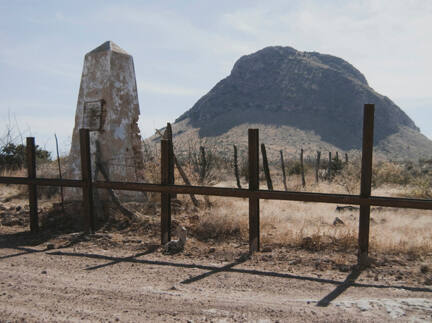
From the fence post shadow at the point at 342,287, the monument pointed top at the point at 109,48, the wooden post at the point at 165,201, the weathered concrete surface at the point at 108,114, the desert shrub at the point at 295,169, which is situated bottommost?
the desert shrub at the point at 295,169

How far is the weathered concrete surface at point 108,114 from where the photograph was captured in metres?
7.59

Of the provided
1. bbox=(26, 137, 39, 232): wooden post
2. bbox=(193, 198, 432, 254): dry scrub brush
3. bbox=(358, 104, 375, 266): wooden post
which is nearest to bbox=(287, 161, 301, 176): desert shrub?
bbox=(193, 198, 432, 254): dry scrub brush

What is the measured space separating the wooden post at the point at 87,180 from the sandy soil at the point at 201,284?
0.43 m

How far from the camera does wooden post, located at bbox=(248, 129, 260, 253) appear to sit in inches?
203

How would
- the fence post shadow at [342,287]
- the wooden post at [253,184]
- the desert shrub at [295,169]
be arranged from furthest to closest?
1. the desert shrub at [295,169]
2. the wooden post at [253,184]
3. the fence post shadow at [342,287]

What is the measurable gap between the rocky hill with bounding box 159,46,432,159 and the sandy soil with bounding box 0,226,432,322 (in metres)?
50.9

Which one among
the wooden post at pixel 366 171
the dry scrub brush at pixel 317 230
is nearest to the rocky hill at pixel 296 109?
the dry scrub brush at pixel 317 230

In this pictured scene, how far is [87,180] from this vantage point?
611 cm

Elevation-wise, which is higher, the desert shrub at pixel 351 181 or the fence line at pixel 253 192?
the fence line at pixel 253 192

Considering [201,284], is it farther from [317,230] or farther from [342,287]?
[317,230]

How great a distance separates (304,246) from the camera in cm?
555

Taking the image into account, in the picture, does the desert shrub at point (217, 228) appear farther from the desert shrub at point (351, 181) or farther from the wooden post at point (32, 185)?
the desert shrub at point (351, 181)

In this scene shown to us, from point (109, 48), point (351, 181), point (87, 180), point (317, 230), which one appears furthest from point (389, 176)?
point (87, 180)

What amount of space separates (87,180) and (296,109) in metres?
73.2
